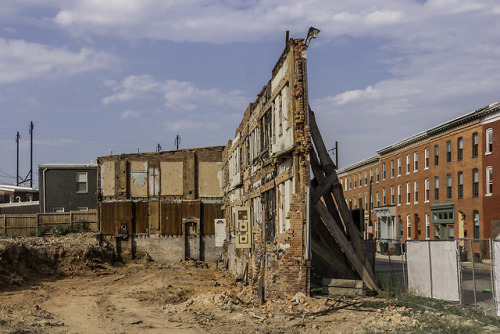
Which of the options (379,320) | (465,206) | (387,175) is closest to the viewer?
(379,320)

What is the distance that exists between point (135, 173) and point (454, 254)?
2855cm

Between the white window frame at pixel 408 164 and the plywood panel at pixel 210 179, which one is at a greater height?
the white window frame at pixel 408 164

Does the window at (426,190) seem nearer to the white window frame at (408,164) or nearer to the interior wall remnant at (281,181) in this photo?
the white window frame at (408,164)

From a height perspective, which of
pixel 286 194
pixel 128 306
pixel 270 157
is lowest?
pixel 128 306

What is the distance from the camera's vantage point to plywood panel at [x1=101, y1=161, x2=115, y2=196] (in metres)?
40.3

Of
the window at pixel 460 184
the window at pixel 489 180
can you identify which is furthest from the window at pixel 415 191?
the window at pixel 489 180

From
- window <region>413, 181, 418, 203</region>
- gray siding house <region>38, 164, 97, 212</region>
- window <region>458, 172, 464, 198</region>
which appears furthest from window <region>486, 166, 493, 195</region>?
gray siding house <region>38, 164, 97, 212</region>

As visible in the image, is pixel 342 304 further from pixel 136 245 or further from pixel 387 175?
pixel 387 175

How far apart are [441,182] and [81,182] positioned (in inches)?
1176

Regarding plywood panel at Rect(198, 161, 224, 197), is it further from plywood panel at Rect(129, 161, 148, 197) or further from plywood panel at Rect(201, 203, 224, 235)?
plywood panel at Rect(129, 161, 148, 197)

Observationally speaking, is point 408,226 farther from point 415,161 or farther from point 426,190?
point 415,161

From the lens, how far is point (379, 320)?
1370 centimetres

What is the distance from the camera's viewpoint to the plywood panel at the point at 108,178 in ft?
132

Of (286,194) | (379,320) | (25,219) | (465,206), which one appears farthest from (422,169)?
(379,320)
